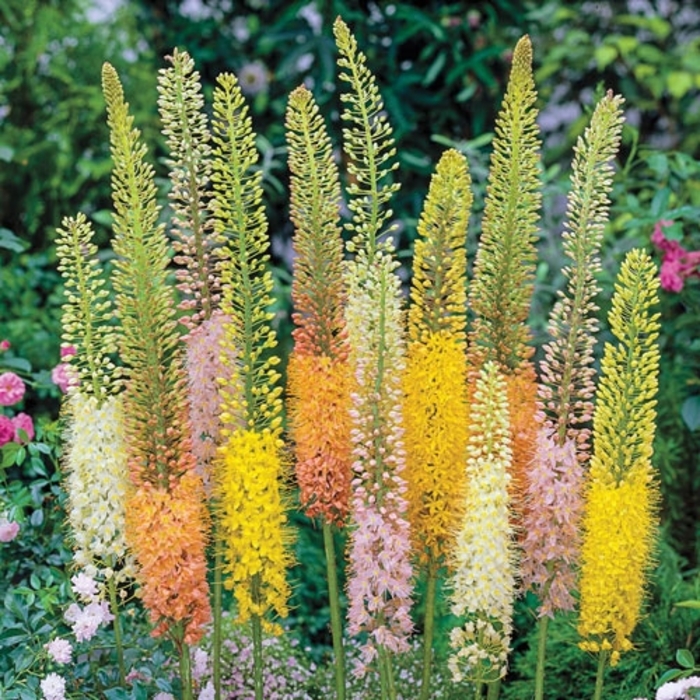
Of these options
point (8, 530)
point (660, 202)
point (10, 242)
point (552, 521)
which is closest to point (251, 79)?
point (10, 242)

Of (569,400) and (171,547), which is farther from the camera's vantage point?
(569,400)

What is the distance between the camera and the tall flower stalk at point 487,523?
7.91ft

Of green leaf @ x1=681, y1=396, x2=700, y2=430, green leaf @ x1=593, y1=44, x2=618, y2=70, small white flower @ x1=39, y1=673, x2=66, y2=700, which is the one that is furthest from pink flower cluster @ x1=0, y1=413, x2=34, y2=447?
green leaf @ x1=593, y1=44, x2=618, y2=70

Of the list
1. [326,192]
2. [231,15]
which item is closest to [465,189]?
[326,192]

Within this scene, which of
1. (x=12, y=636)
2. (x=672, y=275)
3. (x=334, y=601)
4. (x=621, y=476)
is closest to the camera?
(x=621, y=476)

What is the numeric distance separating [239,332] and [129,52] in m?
4.20

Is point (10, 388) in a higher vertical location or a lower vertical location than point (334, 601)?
higher

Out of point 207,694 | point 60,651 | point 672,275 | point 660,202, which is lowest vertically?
point 207,694

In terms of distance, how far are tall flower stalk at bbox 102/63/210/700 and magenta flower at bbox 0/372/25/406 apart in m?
1.17

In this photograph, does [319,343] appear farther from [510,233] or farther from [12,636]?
[12,636]

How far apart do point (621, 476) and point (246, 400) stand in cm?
76

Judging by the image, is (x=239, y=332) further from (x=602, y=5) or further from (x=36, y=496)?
(x=602, y=5)

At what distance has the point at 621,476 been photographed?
2.51m

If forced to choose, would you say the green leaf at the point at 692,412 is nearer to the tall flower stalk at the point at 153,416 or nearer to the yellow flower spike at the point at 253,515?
the yellow flower spike at the point at 253,515
